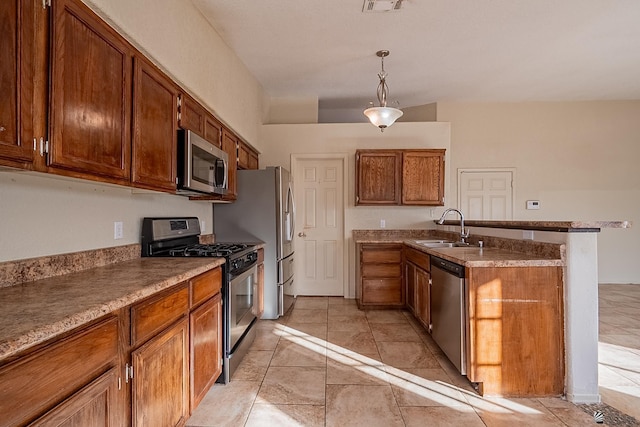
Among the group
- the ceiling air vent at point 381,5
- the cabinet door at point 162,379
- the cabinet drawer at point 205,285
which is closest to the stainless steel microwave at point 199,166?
the cabinet drawer at point 205,285

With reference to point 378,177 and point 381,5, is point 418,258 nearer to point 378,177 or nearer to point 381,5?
point 378,177

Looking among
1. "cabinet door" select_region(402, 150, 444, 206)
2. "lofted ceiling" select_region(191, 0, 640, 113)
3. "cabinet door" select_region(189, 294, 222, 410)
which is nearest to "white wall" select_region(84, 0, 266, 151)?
"lofted ceiling" select_region(191, 0, 640, 113)

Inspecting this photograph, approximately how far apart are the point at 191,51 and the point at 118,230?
141 centimetres

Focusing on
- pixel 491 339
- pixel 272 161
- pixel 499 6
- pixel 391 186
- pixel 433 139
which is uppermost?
pixel 499 6

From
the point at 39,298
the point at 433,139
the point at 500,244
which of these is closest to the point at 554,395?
the point at 500,244

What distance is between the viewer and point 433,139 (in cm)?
469

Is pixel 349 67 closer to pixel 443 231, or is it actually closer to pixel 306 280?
pixel 443 231

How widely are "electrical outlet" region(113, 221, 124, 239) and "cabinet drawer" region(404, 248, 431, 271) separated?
2.48 m

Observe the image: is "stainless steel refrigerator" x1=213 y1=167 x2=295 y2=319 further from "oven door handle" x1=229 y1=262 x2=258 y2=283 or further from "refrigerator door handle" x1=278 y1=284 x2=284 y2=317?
"oven door handle" x1=229 y1=262 x2=258 y2=283

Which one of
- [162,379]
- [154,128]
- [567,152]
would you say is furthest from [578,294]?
[567,152]

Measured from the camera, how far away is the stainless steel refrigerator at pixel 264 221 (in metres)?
3.56

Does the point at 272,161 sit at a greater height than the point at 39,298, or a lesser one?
greater

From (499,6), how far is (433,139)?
2.10m

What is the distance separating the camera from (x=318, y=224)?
4781 mm
